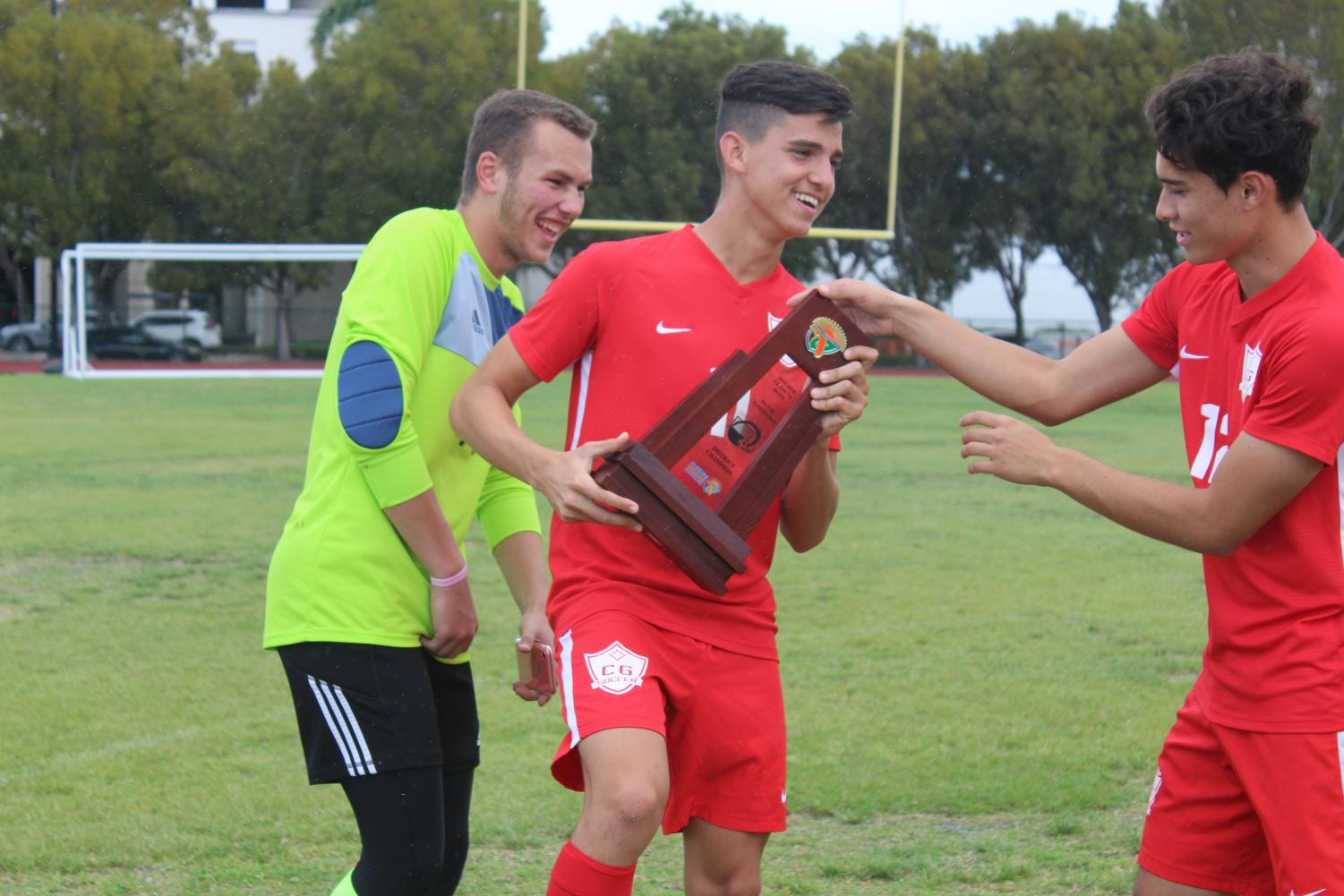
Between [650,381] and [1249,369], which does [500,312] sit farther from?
[1249,369]

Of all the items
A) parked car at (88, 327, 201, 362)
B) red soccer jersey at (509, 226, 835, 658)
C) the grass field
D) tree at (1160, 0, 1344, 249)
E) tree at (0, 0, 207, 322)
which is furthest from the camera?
tree at (0, 0, 207, 322)

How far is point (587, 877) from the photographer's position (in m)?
3.28

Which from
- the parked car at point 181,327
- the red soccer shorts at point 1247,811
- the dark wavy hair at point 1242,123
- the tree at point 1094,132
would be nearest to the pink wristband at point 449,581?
the red soccer shorts at point 1247,811

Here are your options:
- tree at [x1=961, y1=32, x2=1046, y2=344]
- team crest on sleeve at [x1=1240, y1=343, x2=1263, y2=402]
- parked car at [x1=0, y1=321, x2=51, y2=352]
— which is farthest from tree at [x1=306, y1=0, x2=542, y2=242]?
team crest on sleeve at [x1=1240, y1=343, x2=1263, y2=402]

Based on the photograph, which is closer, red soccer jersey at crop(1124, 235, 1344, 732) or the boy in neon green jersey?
red soccer jersey at crop(1124, 235, 1344, 732)

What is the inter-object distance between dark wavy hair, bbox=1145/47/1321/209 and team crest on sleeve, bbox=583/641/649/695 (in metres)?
1.68

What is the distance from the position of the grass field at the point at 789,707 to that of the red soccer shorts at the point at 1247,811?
1445 mm

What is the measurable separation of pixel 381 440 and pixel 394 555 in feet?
1.04

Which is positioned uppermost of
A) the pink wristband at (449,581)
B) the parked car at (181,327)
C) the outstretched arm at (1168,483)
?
the outstretched arm at (1168,483)

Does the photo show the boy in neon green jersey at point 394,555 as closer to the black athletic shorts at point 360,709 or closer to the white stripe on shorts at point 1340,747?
the black athletic shorts at point 360,709

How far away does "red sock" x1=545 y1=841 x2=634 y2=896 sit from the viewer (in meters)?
3.28

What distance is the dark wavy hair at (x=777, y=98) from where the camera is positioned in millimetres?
3871

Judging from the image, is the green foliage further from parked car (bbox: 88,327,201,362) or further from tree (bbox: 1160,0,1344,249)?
parked car (bbox: 88,327,201,362)

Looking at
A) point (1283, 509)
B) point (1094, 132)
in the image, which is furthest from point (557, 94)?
point (1283, 509)
